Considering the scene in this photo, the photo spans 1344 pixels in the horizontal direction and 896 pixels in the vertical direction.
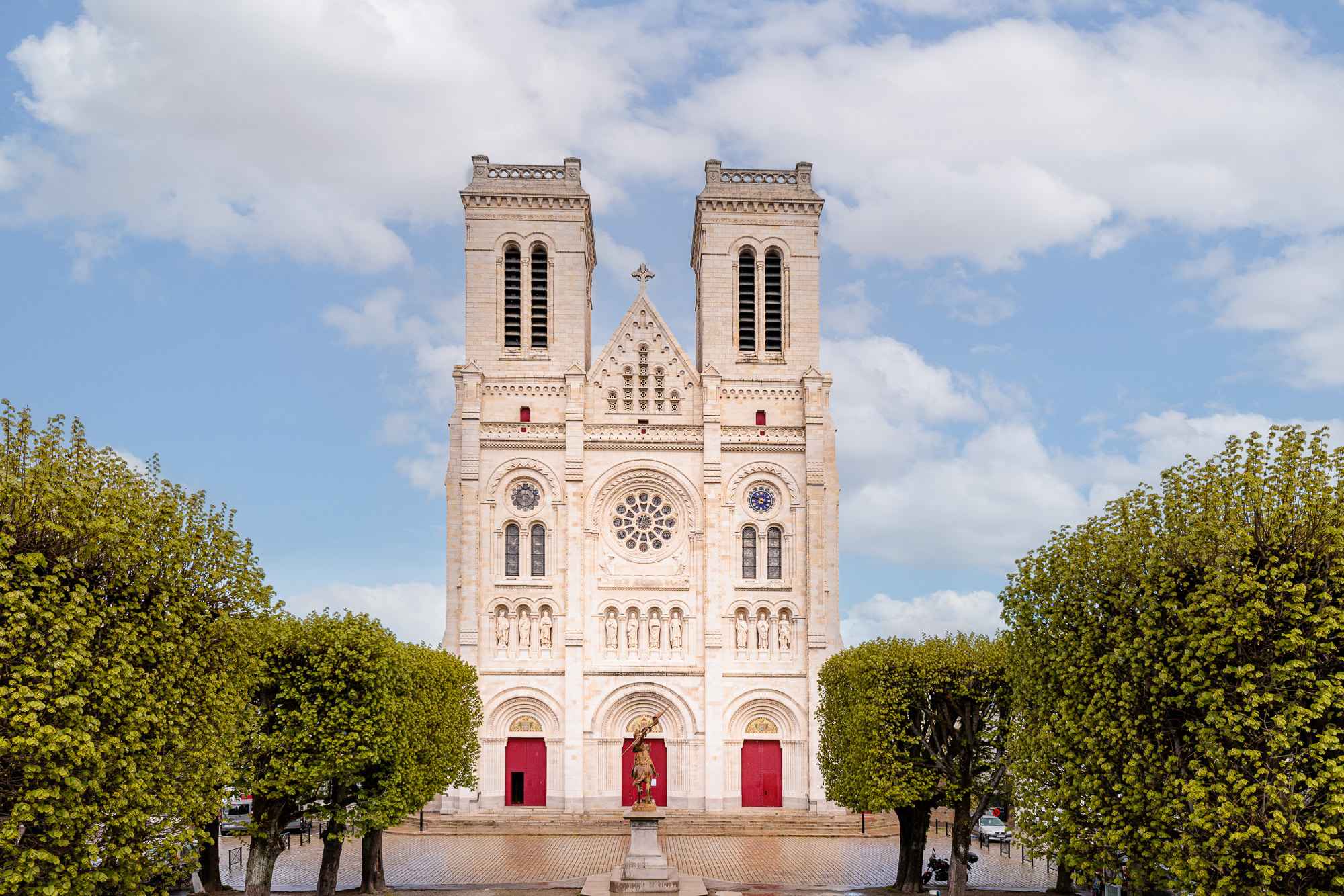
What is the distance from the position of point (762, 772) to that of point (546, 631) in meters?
11.7

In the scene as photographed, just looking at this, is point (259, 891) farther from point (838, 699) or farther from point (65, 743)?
point (838, 699)

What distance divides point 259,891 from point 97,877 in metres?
10.1

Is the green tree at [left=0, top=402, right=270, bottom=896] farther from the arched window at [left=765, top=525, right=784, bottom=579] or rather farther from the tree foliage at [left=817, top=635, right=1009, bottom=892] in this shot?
the arched window at [left=765, top=525, right=784, bottom=579]

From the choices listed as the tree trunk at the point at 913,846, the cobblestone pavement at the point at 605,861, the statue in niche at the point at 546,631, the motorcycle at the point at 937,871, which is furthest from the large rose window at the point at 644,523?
the tree trunk at the point at 913,846

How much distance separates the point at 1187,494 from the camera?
74.9 feet

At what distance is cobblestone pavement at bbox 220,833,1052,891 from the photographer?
38.9 m

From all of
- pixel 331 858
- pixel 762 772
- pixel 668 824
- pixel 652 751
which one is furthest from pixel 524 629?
pixel 331 858

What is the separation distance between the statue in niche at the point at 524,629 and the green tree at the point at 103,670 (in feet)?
105

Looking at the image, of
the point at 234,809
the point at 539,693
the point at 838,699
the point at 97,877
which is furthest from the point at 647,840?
the point at 234,809

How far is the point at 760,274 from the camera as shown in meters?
60.3

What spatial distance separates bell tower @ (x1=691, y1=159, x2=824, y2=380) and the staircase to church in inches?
811

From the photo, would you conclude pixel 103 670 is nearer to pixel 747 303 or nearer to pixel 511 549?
pixel 511 549

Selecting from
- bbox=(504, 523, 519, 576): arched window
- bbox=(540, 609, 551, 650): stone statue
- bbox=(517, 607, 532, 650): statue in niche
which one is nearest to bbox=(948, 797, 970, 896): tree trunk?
bbox=(540, 609, 551, 650): stone statue

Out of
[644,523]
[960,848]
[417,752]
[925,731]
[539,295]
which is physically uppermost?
[539,295]
